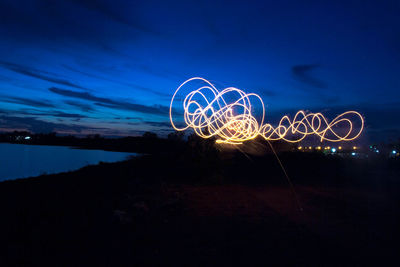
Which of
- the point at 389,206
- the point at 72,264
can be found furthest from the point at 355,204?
the point at 72,264

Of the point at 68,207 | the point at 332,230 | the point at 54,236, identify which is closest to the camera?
the point at 54,236

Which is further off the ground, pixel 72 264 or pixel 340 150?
pixel 340 150

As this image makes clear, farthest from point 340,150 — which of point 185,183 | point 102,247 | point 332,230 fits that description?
point 102,247

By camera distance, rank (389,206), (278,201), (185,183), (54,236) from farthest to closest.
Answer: (185,183), (278,201), (389,206), (54,236)

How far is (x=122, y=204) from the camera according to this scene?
7961 mm

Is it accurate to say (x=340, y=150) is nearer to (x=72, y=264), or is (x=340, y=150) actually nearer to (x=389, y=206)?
(x=389, y=206)

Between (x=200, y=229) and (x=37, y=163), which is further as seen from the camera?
(x=37, y=163)

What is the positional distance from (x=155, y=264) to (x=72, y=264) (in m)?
1.24

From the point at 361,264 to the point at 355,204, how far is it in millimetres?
4897

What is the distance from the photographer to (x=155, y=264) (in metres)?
4.26

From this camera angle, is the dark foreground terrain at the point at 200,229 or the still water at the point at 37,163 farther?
the still water at the point at 37,163

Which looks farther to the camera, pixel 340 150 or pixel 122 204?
pixel 340 150

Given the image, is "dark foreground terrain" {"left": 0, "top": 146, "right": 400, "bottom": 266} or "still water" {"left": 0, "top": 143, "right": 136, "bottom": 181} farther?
"still water" {"left": 0, "top": 143, "right": 136, "bottom": 181}

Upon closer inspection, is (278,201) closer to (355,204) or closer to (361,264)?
Result: (355,204)
